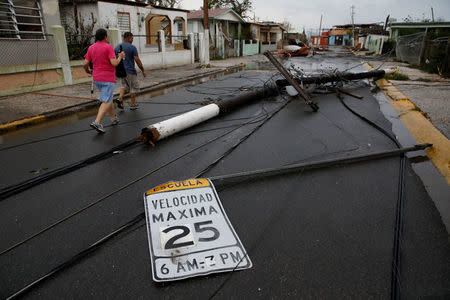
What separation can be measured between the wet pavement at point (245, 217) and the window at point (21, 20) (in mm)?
6928

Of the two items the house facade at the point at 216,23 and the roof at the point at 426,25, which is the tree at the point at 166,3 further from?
the roof at the point at 426,25

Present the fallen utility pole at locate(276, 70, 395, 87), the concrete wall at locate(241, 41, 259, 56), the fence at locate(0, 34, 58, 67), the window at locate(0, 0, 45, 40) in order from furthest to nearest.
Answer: the concrete wall at locate(241, 41, 259, 56) < the window at locate(0, 0, 45, 40) < the fence at locate(0, 34, 58, 67) < the fallen utility pole at locate(276, 70, 395, 87)

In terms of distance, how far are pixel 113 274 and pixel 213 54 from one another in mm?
27481

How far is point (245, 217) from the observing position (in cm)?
306

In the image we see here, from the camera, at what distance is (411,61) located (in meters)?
19.1

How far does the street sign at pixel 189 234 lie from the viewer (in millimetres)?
2324

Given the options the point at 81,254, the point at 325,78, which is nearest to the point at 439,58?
the point at 325,78

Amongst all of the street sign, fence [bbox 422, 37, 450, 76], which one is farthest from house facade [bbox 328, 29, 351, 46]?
the street sign

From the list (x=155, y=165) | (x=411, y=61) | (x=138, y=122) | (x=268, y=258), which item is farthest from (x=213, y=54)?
(x=268, y=258)

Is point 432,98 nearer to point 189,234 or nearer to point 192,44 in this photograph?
point 189,234

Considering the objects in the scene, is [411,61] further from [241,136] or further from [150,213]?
[150,213]

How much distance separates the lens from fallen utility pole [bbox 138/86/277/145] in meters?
5.26

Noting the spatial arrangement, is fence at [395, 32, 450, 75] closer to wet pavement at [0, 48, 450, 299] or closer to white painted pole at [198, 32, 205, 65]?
wet pavement at [0, 48, 450, 299]

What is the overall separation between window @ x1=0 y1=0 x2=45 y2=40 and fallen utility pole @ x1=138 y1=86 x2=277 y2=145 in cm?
817
